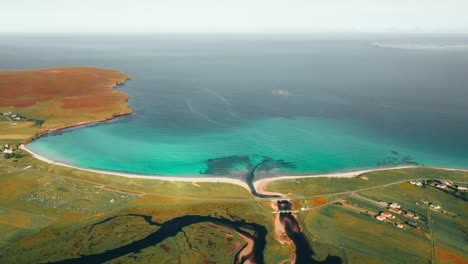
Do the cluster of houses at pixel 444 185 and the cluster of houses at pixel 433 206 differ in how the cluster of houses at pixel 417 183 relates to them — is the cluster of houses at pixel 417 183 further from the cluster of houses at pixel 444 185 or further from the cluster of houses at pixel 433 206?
the cluster of houses at pixel 433 206

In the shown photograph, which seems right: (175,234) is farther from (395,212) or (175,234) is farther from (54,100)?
(54,100)

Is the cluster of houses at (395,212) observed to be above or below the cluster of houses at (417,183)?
below

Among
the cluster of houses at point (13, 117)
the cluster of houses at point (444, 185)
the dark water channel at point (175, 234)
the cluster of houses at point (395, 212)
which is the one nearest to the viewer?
the dark water channel at point (175, 234)

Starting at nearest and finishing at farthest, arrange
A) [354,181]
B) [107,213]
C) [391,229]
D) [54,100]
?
[391,229], [107,213], [354,181], [54,100]

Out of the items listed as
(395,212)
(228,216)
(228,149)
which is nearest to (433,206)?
(395,212)

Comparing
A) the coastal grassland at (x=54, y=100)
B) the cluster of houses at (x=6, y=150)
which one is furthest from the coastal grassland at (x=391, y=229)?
the coastal grassland at (x=54, y=100)

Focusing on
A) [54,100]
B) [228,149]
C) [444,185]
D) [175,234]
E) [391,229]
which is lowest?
[175,234]

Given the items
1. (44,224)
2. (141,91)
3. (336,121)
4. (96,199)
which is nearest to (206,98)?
(141,91)
